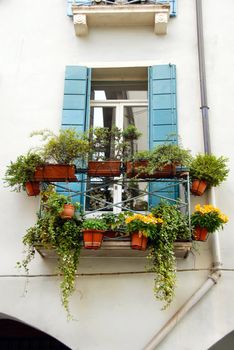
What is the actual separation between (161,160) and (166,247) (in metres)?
1.01

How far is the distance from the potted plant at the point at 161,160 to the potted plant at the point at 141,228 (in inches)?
23.8

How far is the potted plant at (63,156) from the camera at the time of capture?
225 inches

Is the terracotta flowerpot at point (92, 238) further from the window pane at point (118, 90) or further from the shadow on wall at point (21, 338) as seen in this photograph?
the shadow on wall at point (21, 338)

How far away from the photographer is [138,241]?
5.27m

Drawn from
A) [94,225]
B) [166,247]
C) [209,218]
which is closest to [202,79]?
[209,218]

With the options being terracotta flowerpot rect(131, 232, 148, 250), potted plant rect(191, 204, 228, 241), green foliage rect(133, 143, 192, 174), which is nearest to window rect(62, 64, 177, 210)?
green foliage rect(133, 143, 192, 174)

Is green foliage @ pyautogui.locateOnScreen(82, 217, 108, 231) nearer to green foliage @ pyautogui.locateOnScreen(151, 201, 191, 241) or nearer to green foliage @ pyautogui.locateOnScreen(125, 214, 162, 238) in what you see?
green foliage @ pyautogui.locateOnScreen(125, 214, 162, 238)

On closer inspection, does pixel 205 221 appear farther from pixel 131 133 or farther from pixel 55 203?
pixel 55 203

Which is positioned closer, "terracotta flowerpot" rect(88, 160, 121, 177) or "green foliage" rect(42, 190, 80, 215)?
"green foliage" rect(42, 190, 80, 215)

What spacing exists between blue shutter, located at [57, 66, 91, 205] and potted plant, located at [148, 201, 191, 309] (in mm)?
1738

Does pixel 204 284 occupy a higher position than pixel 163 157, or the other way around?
pixel 163 157

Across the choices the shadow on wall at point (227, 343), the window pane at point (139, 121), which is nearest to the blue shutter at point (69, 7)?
the window pane at point (139, 121)

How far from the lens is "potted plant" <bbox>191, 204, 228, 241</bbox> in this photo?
542cm

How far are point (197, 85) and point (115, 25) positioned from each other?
1.54 m
